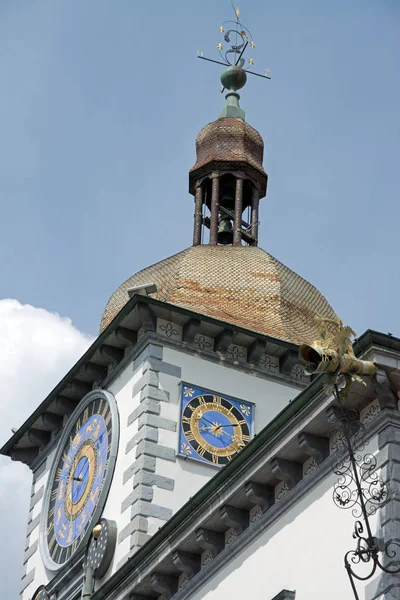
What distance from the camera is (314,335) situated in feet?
117

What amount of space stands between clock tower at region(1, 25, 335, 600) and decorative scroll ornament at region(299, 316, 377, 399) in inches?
399

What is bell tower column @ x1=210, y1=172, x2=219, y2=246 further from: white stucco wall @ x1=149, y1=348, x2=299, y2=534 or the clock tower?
white stucco wall @ x1=149, y1=348, x2=299, y2=534

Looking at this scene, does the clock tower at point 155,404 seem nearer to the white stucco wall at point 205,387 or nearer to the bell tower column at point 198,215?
the white stucco wall at point 205,387

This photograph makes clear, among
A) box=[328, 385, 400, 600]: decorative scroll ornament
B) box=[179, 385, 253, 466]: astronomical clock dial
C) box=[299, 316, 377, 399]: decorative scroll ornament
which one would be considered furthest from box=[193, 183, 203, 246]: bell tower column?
box=[299, 316, 377, 399]: decorative scroll ornament

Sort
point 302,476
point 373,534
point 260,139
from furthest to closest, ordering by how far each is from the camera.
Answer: point 260,139
point 302,476
point 373,534

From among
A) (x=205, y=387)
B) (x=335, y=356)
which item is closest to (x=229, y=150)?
(x=205, y=387)

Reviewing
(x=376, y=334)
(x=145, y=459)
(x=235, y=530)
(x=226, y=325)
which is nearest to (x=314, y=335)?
(x=226, y=325)

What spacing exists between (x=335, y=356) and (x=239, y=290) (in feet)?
51.3

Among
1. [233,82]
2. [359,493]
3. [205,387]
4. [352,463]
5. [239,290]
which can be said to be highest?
[233,82]

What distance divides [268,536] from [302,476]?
1005 millimetres

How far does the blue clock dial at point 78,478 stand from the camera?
108 feet

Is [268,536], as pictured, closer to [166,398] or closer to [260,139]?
[166,398]

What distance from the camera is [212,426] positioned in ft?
106

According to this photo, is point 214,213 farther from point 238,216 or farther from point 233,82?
point 233,82
